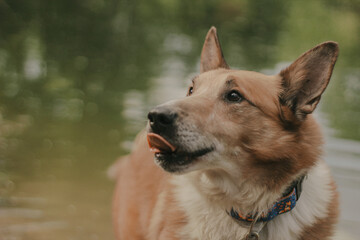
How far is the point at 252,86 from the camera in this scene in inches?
114

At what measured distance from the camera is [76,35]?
1322 cm

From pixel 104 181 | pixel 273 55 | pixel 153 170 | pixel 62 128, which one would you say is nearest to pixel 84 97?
pixel 62 128

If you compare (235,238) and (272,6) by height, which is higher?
(272,6)

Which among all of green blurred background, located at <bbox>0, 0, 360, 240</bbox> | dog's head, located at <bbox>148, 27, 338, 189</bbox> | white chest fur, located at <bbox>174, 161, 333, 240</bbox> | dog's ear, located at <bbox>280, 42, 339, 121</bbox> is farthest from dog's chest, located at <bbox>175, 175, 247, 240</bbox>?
green blurred background, located at <bbox>0, 0, 360, 240</bbox>

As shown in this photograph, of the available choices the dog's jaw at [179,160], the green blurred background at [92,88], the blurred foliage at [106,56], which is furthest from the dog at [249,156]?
the blurred foliage at [106,56]

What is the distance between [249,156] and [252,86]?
0.44 meters

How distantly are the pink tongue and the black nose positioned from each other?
0.04 metres

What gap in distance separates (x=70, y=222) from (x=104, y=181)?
2.85ft

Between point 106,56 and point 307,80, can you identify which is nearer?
point 307,80

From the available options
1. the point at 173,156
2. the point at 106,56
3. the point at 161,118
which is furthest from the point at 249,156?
the point at 106,56

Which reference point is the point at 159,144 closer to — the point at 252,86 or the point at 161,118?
the point at 161,118

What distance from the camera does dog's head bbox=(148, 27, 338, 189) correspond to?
2.64 m

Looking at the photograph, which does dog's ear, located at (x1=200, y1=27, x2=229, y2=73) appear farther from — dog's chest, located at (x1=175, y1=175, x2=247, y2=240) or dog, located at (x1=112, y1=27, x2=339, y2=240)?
dog's chest, located at (x1=175, y1=175, x2=247, y2=240)

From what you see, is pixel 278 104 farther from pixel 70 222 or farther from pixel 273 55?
pixel 273 55
